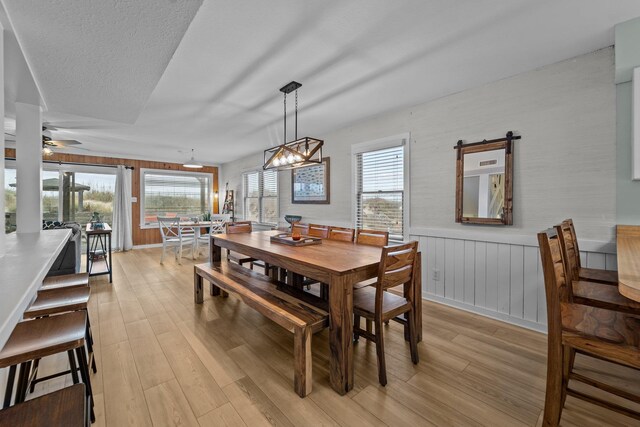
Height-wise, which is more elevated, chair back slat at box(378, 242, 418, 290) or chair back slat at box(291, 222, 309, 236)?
chair back slat at box(291, 222, 309, 236)

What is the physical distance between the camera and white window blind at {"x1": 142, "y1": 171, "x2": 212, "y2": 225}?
717 cm

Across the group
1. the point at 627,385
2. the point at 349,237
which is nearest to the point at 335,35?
the point at 349,237

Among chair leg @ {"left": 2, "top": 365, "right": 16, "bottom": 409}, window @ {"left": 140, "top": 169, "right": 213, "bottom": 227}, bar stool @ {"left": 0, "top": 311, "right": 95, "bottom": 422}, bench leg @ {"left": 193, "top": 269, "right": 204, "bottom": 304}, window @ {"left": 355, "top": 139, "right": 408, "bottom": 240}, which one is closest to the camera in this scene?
bar stool @ {"left": 0, "top": 311, "right": 95, "bottom": 422}

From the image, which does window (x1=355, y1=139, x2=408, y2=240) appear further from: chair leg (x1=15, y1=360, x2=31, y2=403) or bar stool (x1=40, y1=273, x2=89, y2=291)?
chair leg (x1=15, y1=360, x2=31, y2=403)

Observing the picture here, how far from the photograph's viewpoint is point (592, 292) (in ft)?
5.62

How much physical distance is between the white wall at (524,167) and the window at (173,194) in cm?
619

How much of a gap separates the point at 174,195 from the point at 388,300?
7.18 metres

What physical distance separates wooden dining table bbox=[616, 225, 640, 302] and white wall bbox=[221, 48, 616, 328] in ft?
0.49

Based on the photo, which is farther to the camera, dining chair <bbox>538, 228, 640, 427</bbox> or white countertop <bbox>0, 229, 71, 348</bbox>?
dining chair <bbox>538, 228, 640, 427</bbox>

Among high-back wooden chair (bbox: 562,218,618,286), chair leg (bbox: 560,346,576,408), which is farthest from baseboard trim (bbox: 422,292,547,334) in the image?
chair leg (bbox: 560,346,576,408)

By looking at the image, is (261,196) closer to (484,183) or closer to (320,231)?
(320,231)

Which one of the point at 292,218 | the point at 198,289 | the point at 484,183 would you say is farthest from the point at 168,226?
the point at 484,183

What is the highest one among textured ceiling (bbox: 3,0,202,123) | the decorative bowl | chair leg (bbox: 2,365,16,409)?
textured ceiling (bbox: 3,0,202,123)

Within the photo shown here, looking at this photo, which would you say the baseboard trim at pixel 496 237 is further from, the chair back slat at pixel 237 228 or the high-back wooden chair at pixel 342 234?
the chair back slat at pixel 237 228
